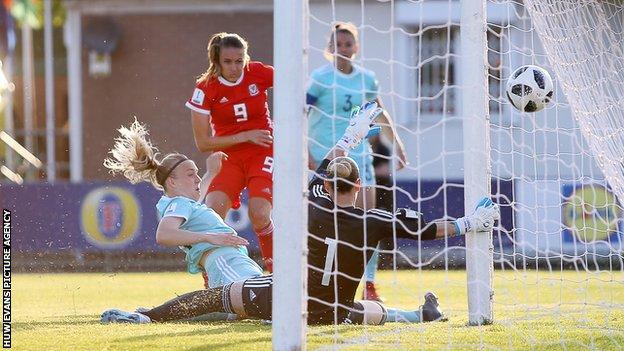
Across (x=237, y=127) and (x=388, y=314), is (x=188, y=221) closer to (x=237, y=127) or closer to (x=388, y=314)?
(x=388, y=314)

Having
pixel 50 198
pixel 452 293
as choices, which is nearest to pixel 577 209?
pixel 452 293

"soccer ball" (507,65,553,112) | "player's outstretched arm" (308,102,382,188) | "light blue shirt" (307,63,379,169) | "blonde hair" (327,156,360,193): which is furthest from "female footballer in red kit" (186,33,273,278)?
"soccer ball" (507,65,553,112)

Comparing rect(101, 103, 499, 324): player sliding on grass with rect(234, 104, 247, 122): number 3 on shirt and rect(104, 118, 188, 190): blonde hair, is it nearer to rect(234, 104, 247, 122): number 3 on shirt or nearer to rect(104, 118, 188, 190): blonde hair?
rect(104, 118, 188, 190): blonde hair

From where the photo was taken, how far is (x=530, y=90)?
725 cm

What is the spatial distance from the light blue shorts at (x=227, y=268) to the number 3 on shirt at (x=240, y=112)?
1553 millimetres

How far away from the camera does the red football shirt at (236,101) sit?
862 cm

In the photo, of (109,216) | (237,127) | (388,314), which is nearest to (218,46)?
(237,127)

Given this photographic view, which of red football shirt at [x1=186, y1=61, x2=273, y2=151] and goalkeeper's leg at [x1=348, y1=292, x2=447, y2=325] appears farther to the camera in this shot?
red football shirt at [x1=186, y1=61, x2=273, y2=151]

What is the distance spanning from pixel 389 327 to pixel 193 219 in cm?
144

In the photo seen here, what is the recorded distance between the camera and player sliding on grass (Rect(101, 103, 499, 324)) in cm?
646

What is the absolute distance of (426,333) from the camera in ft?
21.0

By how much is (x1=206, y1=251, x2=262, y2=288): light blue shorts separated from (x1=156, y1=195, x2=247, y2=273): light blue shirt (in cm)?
6

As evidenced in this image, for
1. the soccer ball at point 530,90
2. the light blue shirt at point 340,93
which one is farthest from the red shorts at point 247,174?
the soccer ball at point 530,90

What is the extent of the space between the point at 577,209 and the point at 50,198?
278 inches
